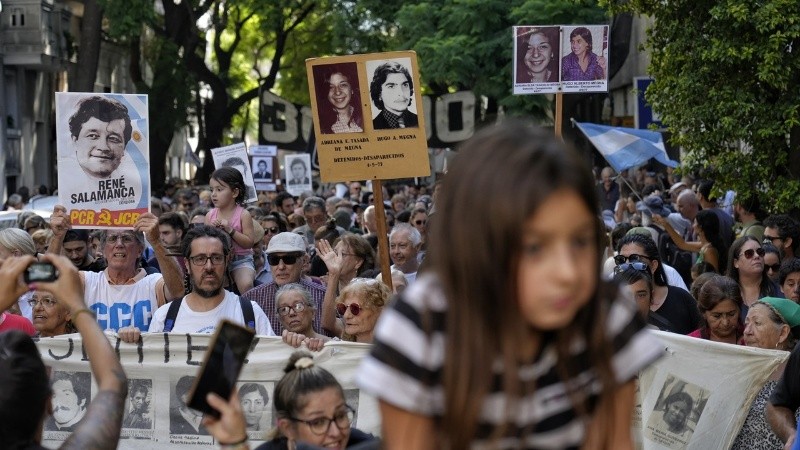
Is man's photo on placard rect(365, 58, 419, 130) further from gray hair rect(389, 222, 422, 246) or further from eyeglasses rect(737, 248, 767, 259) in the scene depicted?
eyeglasses rect(737, 248, 767, 259)

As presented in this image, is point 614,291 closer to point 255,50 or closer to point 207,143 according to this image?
point 207,143

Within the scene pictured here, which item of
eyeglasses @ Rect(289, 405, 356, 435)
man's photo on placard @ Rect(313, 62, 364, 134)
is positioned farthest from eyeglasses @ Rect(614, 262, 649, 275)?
eyeglasses @ Rect(289, 405, 356, 435)

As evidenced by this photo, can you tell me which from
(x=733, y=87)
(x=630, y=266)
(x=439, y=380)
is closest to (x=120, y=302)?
(x=630, y=266)

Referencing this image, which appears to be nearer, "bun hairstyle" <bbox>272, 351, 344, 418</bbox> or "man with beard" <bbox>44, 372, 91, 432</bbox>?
"bun hairstyle" <bbox>272, 351, 344, 418</bbox>

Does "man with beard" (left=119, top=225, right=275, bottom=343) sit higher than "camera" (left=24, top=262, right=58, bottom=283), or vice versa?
"camera" (left=24, top=262, right=58, bottom=283)

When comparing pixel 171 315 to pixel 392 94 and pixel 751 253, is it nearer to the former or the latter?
pixel 392 94

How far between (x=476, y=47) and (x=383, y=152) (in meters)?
21.0

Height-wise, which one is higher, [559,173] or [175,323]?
[559,173]

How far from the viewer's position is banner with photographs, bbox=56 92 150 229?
371 inches

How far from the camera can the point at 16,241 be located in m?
8.85

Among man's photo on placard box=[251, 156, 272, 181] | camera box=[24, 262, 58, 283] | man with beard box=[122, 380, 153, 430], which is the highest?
man's photo on placard box=[251, 156, 272, 181]

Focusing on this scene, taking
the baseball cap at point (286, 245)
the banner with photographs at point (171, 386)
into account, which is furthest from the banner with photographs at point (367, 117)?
the banner with photographs at point (171, 386)

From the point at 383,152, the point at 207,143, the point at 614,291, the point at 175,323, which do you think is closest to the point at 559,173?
the point at 614,291

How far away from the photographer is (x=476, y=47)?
30094mm
